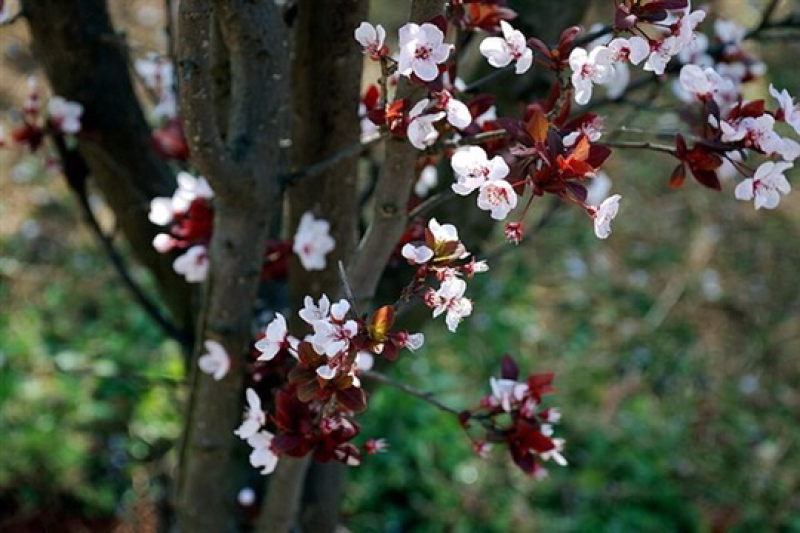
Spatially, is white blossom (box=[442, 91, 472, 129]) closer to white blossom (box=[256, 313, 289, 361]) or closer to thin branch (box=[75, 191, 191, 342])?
white blossom (box=[256, 313, 289, 361])

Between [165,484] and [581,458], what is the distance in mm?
1425

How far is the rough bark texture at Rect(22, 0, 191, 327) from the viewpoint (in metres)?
1.62

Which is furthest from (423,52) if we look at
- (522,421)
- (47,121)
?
(47,121)

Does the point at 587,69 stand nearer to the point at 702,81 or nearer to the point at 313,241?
the point at 702,81

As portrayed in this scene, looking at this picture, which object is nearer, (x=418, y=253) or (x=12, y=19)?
(x=418, y=253)

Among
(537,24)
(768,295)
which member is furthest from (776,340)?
(537,24)

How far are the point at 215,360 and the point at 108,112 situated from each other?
53cm

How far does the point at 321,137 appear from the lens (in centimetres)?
149

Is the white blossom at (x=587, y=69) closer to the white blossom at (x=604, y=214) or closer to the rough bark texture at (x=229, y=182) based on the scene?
the white blossom at (x=604, y=214)

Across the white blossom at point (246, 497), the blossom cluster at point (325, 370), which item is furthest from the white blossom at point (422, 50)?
the white blossom at point (246, 497)

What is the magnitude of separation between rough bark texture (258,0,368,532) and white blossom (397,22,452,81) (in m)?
0.44

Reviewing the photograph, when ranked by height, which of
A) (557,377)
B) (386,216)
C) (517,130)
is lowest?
(557,377)

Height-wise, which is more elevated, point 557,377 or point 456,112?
point 456,112

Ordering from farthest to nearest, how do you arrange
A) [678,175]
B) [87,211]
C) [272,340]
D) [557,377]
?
[557,377] → [87,211] → [678,175] → [272,340]
